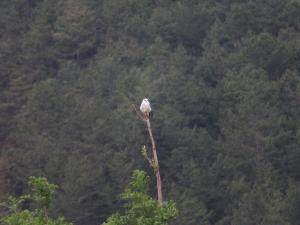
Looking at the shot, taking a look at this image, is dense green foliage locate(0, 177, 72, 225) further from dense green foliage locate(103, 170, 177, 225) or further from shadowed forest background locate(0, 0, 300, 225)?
shadowed forest background locate(0, 0, 300, 225)

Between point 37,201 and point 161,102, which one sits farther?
point 161,102

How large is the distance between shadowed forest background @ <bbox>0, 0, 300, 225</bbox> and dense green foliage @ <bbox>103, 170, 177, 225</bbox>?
17.8m

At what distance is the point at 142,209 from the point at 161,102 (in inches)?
1032

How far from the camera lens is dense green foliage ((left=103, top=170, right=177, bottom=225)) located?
9203 mm

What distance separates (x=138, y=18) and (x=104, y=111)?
361 inches

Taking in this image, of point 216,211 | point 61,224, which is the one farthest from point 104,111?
point 61,224

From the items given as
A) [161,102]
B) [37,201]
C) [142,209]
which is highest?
[161,102]

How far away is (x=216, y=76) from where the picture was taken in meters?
38.6

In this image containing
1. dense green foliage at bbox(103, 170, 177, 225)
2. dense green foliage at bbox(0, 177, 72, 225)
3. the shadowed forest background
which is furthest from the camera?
the shadowed forest background

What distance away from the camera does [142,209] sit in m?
9.68

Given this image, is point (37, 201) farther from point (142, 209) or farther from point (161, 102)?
point (161, 102)

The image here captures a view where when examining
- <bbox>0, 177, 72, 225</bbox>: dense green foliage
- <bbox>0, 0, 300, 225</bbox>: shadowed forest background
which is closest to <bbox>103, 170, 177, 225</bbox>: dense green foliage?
<bbox>0, 177, 72, 225</bbox>: dense green foliage

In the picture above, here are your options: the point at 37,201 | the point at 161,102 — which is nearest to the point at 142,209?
the point at 37,201

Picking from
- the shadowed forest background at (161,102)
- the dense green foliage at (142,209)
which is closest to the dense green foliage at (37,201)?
the dense green foliage at (142,209)
